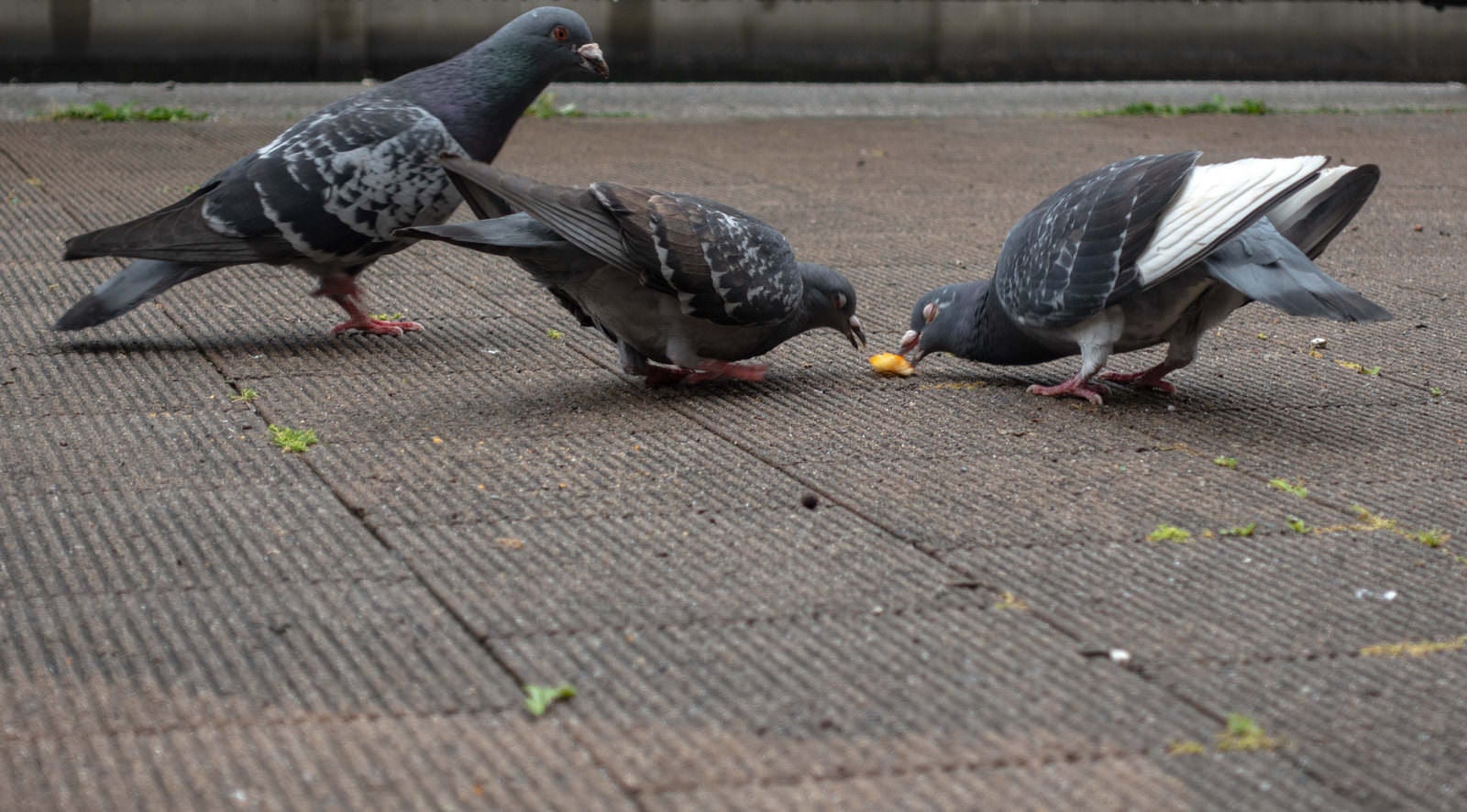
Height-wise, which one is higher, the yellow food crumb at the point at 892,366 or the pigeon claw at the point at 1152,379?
the pigeon claw at the point at 1152,379

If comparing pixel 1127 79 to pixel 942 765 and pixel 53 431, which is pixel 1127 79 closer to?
pixel 53 431

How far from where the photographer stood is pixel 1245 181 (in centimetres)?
393

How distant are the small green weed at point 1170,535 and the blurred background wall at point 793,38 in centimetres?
922

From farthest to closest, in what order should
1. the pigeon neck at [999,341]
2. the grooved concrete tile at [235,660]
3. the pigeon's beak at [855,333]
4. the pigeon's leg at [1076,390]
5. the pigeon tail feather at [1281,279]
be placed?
the pigeon's beak at [855,333] < the pigeon neck at [999,341] < the pigeon's leg at [1076,390] < the pigeon tail feather at [1281,279] < the grooved concrete tile at [235,660]

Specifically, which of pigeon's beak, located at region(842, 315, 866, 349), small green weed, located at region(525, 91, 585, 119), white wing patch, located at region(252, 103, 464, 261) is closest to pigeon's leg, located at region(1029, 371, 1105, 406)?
pigeon's beak, located at region(842, 315, 866, 349)

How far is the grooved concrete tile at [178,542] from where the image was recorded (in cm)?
296

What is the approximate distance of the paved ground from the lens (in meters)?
2.31

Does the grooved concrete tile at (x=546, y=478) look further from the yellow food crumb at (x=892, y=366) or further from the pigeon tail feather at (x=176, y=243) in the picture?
the pigeon tail feather at (x=176, y=243)

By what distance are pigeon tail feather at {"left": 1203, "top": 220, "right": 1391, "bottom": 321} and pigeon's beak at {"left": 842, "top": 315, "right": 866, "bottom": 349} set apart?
43.1 inches

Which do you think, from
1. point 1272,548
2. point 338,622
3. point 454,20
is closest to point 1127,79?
point 454,20

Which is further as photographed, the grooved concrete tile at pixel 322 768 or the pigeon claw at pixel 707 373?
the pigeon claw at pixel 707 373

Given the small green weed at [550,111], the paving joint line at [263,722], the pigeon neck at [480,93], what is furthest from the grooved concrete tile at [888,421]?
the small green weed at [550,111]

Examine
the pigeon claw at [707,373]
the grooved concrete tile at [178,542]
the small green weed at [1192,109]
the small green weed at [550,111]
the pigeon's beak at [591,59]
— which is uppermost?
the pigeon's beak at [591,59]

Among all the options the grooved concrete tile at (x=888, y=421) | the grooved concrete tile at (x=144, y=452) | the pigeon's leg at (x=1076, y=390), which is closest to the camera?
the grooved concrete tile at (x=144, y=452)
